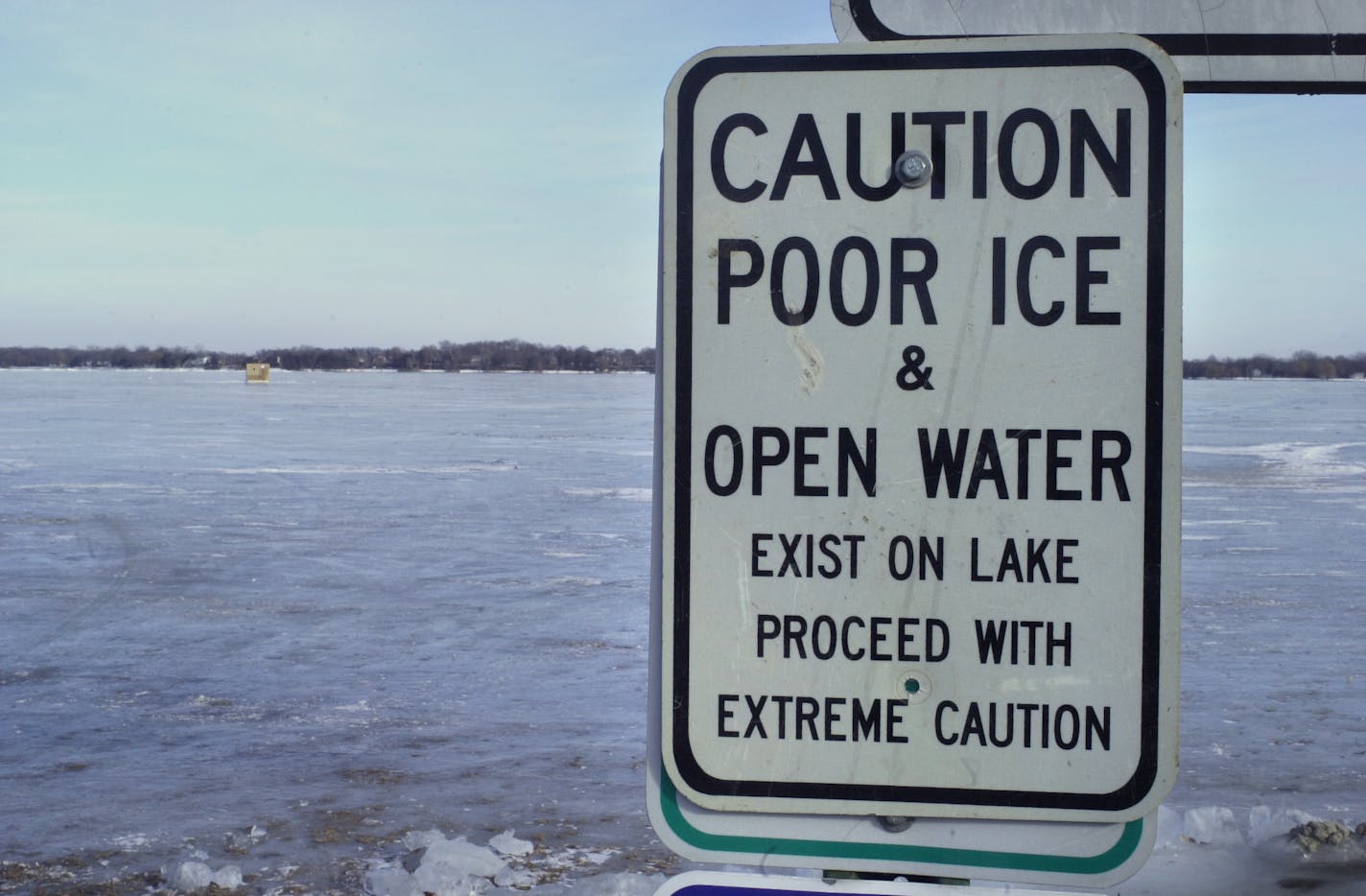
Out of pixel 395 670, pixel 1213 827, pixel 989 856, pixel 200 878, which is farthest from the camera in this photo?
pixel 395 670

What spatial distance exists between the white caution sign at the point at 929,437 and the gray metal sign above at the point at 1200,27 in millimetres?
73

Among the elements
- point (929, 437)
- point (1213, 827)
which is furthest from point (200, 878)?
point (929, 437)

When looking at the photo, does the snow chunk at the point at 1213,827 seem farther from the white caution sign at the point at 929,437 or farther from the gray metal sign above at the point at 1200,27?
the gray metal sign above at the point at 1200,27

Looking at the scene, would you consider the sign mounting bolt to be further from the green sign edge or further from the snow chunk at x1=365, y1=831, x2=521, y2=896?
the snow chunk at x1=365, y1=831, x2=521, y2=896

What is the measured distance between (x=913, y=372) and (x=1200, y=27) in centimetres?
56

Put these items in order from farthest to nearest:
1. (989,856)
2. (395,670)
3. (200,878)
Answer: (395,670), (200,878), (989,856)

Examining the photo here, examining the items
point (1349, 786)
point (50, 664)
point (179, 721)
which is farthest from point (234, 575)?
point (1349, 786)

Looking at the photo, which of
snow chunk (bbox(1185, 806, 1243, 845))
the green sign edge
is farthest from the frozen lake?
the green sign edge

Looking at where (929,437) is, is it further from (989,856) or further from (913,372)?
(989,856)

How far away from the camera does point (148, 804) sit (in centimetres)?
590

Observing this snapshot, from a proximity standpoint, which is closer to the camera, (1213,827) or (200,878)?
(200,878)

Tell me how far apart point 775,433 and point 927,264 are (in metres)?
0.26

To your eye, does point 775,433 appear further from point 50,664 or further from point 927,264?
point 50,664

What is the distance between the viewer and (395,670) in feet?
27.0
